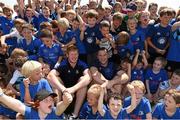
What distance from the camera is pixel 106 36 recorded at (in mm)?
6500

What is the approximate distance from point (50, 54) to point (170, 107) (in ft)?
8.42

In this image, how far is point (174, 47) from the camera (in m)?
6.52

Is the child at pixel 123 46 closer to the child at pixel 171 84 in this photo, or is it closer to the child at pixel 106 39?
the child at pixel 106 39

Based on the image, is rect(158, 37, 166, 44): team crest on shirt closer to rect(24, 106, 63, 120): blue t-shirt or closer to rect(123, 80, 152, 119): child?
rect(123, 80, 152, 119): child

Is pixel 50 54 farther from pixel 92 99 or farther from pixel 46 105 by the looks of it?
pixel 46 105

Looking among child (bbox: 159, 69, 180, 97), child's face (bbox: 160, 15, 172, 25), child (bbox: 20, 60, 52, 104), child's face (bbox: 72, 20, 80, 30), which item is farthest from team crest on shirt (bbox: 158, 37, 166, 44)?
child (bbox: 20, 60, 52, 104)

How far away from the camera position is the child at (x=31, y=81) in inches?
185

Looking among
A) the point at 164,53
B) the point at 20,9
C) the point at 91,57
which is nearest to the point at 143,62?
the point at 164,53

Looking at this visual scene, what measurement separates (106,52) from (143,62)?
802mm

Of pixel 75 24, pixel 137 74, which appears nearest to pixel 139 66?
pixel 137 74

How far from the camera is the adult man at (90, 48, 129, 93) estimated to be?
5945 millimetres

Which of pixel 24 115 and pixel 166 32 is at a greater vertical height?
pixel 166 32

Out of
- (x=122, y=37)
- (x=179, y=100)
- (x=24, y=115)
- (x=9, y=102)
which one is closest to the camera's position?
(x=9, y=102)

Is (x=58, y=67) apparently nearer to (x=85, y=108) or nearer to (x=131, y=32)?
(x=85, y=108)
